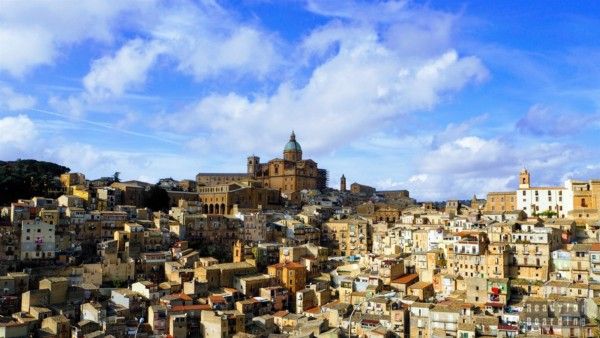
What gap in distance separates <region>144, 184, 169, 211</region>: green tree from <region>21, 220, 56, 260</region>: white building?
20.5 m

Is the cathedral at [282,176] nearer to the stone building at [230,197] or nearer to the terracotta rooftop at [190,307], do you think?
the stone building at [230,197]

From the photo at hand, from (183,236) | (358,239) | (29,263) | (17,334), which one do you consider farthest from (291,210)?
(17,334)

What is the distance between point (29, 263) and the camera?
48.4 m

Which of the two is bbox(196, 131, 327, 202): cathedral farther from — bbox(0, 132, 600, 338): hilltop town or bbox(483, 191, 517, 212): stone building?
bbox(483, 191, 517, 212): stone building

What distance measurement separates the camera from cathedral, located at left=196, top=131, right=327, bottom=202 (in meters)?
93.9

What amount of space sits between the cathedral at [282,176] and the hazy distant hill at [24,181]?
86.3 feet

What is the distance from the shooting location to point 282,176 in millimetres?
94938

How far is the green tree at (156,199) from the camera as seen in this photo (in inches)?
2778

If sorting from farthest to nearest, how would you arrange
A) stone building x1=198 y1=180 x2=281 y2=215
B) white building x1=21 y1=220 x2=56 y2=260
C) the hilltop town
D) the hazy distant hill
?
stone building x1=198 y1=180 x2=281 y2=215, the hazy distant hill, white building x1=21 y1=220 x2=56 y2=260, the hilltop town

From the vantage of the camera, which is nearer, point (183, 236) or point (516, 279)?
point (516, 279)

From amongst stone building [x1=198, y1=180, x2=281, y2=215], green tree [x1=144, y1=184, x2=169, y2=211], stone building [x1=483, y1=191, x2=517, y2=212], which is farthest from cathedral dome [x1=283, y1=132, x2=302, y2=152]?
stone building [x1=483, y1=191, x2=517, y2=212]

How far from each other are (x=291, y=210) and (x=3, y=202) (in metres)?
33.7

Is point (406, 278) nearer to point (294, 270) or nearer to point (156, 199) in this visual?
point (294, 270)

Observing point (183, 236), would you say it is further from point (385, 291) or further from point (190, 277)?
point (385, 291)
